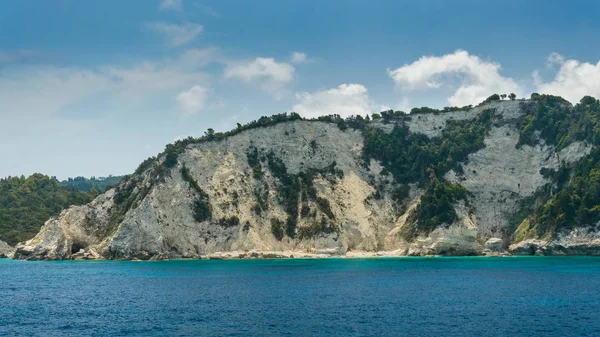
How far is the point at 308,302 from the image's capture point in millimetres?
59000

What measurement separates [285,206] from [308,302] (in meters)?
79.4


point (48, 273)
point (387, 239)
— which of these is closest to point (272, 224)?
point (387, 239)

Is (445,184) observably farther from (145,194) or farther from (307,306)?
(307,306)

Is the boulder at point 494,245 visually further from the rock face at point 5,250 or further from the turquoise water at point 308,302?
the rock face at point 5,250

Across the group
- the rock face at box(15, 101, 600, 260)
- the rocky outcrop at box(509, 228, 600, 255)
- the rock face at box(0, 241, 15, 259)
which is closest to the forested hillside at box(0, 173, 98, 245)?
the rock face at box(0, 241, 15, 259)

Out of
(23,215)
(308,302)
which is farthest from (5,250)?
(308,302)

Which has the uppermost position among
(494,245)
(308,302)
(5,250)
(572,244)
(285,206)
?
(285,206)

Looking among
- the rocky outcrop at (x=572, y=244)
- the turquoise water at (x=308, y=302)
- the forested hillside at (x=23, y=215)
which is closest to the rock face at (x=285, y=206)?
the rocky outcrop at (x=572, y=244)

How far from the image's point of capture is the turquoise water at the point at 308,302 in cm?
4575

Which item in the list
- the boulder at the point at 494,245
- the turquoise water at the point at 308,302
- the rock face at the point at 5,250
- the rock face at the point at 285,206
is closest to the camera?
the turquoise water at the point at 308,302

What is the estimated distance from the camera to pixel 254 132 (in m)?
154

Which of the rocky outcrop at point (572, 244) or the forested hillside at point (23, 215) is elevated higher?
the forested hillside at point (23, 215)

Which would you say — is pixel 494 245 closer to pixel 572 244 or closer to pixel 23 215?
pixel 572 244

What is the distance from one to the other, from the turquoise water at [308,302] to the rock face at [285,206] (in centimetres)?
3102
